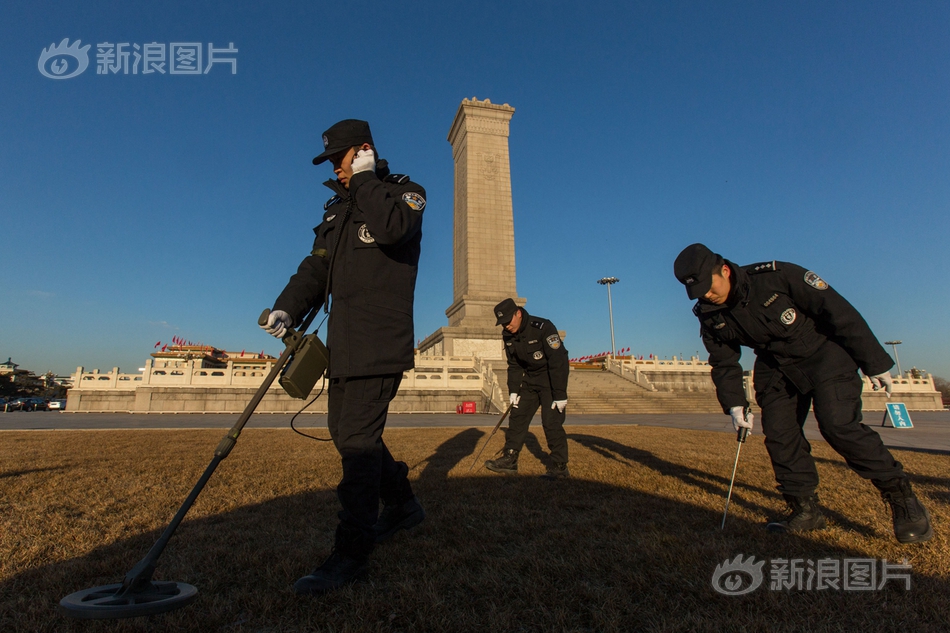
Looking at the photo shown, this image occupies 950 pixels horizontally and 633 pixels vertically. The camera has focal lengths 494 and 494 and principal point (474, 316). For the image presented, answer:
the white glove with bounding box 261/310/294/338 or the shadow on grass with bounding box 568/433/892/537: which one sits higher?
the white glove with bounding box 261/310/294/338

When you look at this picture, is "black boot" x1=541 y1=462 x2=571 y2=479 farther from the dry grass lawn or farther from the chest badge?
the chest badge

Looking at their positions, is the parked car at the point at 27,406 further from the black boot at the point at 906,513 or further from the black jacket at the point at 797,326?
the black boot at the point at 906,513

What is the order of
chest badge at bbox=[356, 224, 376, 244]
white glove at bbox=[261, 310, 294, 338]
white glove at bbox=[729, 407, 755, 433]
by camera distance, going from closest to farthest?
1. white glove at bbox=[261, 310, 294, 338]
2. chest badge at bbox=[356, 224, 376, 244]
3. white glove at bbox=[729, 407, 755, 433]

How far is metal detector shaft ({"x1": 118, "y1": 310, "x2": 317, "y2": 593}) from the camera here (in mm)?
1896

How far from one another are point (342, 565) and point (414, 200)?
6.09ft

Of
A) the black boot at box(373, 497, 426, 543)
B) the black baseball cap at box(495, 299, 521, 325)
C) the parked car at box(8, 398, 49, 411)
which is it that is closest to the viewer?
the black boot at box(373, 497, 426, 543)

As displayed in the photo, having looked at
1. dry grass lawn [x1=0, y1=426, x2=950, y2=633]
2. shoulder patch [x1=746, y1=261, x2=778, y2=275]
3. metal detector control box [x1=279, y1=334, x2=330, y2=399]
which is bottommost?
dry grass lawn [x1=0, y1=426, x2=950, y2=633]

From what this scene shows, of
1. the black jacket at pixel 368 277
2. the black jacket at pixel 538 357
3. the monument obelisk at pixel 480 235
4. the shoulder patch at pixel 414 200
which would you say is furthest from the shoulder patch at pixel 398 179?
the monument obelisk at pixel 480 235

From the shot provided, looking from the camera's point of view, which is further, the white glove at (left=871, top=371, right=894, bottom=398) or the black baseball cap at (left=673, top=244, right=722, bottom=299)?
the black baseball cap at (left=673, top=244, right=722, bottom=299)

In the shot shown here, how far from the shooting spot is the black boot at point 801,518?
305 centimetres

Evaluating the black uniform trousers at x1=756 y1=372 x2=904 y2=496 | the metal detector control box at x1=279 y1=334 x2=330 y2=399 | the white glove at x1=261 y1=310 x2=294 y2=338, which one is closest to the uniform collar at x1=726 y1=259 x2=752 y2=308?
the black uniform trousers at x1=756 y1=372 x2=904 y2=496

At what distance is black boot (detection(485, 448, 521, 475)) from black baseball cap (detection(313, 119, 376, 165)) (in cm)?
377

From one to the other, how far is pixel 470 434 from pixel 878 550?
791cm

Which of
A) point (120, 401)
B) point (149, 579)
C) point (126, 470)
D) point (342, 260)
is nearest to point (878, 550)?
point (342, 260)
